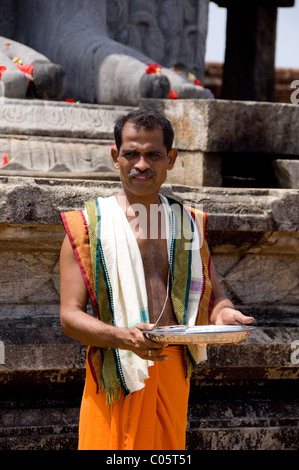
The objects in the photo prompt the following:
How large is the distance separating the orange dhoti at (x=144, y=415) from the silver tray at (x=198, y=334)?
0.74ft

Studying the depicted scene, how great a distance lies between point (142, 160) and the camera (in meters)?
2.93

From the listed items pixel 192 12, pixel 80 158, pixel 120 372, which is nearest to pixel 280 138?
pixel 80 158

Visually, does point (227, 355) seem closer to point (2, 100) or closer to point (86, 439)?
point (86, 439)

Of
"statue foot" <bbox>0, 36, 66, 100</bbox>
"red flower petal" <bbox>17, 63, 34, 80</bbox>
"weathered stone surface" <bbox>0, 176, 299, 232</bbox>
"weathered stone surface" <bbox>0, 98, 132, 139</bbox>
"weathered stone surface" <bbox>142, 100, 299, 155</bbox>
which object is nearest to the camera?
"weathered stone surface" <bbox>0, 176, 299, 232</bbox>

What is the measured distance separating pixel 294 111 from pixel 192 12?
110 inches

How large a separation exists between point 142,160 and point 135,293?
0.45 m

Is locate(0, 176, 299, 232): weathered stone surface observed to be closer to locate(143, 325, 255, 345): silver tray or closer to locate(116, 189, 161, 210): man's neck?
locate(116, 189, 161, 210): man's neck

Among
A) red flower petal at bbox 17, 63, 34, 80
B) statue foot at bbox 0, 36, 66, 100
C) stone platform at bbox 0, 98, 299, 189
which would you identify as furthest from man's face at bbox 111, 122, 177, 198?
red flower petal at bbox 17, 63, 34, 80

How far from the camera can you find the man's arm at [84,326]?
2602mm

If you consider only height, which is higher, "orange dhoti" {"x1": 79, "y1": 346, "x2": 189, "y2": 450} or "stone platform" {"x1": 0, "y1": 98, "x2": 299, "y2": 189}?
"stone platform" {"x1": 0, "y1": 98, "x2": 299, "y2": 189}

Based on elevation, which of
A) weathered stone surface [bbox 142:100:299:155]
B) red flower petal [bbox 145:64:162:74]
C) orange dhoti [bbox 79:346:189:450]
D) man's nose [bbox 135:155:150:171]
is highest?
red flower petal [bbox 145:64:162:74]

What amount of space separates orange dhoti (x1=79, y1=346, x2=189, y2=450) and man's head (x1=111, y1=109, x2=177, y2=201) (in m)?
0.57

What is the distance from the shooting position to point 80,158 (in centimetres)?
454

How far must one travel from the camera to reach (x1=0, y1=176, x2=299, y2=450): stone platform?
365 cm
